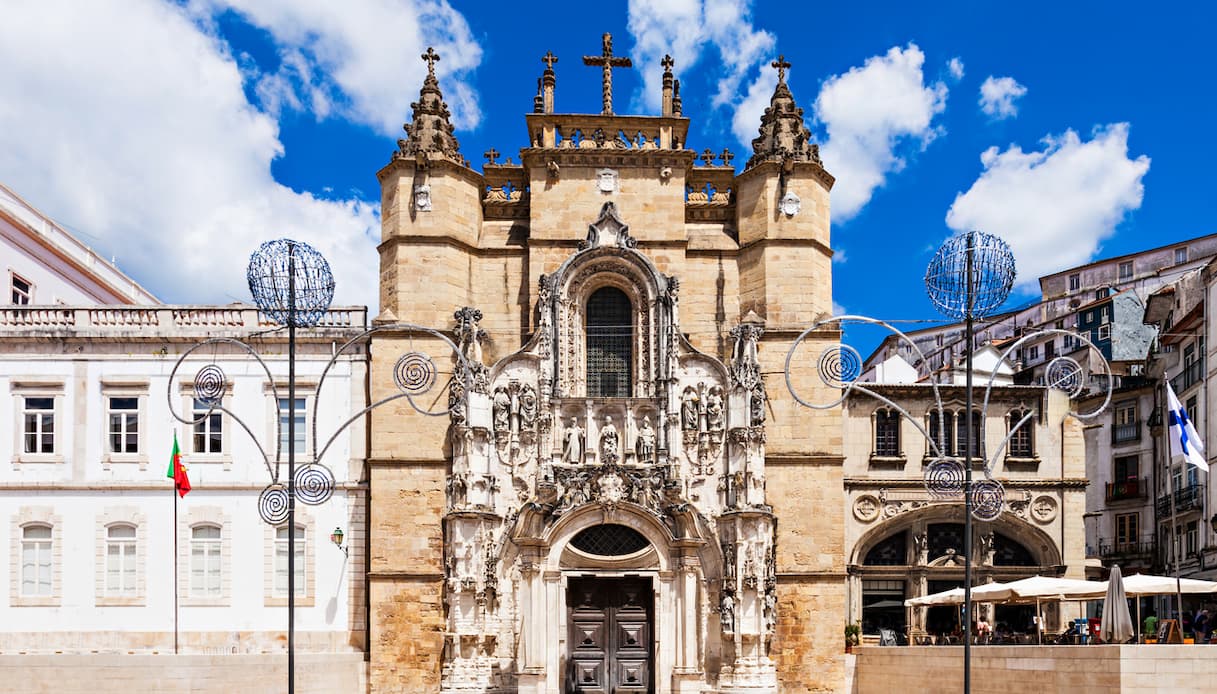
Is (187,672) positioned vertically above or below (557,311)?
below

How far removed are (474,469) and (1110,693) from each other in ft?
51.6

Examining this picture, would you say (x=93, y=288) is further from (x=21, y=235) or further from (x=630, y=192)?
(x=630, y=192)

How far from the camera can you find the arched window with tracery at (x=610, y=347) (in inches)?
1330

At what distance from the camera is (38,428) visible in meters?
32.9

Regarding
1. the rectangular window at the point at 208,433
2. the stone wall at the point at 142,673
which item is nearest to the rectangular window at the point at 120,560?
the rectangular window at the point at 208,433

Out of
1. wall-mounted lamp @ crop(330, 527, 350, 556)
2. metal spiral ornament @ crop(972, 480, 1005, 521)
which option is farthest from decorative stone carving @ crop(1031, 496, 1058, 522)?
wall-mounted lamp @ crop(330, 527, 350, 556)

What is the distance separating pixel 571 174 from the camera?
34.3 m

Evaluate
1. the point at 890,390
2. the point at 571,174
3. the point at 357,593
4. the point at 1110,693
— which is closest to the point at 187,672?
the point at 357,593

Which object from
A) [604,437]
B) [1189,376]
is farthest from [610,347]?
[1189,376]

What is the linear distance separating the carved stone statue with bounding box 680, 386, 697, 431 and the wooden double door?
4.09 m

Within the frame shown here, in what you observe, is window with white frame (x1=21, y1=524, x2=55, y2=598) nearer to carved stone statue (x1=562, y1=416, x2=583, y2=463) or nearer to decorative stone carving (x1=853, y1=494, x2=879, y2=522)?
carved stone statue (x1=562, y1=416, x2=583, y2=463)

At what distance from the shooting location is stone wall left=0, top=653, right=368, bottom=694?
28562 mm

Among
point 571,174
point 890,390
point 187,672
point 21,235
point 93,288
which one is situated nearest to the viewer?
point 187,672

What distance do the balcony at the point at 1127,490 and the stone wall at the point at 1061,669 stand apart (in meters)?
20.8
